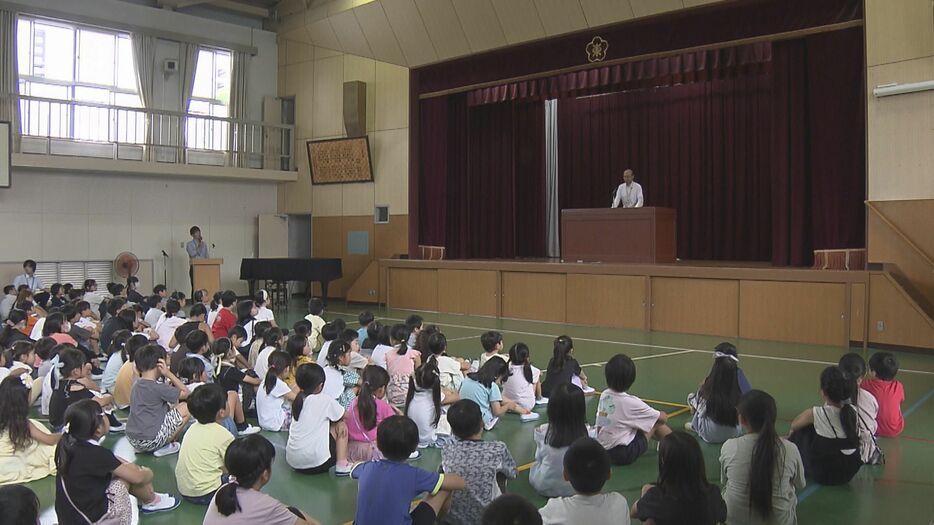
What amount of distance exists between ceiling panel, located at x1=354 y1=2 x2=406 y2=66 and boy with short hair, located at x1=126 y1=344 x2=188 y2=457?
991 cm

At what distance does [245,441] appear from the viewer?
115 inches

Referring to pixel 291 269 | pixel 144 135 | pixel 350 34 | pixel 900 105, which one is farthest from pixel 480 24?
pixel 144 135

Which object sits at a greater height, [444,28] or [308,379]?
[444,28]

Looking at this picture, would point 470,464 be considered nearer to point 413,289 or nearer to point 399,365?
point 399,365

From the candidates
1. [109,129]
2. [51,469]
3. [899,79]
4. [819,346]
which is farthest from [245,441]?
[109,129]

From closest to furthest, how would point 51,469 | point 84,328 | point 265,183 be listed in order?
1. point 51,469
2. point 84,328
3. point 265,183

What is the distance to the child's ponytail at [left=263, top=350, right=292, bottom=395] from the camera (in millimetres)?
5215

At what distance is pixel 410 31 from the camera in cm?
1380

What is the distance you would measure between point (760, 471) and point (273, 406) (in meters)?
3.46

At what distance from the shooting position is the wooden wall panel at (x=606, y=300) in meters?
11.6

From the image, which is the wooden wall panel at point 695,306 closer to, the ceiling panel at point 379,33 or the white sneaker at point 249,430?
the ceiling panel at point 379,33

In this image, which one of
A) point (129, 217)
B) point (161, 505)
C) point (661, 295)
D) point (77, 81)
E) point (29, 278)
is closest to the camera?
point (161, 505)

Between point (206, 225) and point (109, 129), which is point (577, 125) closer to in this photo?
point (206, 225)

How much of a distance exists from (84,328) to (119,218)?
873cm
